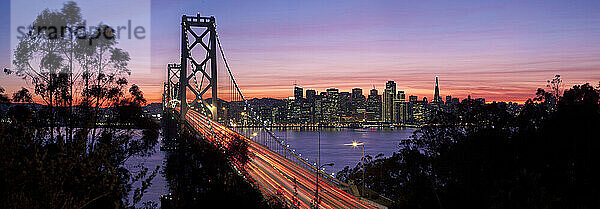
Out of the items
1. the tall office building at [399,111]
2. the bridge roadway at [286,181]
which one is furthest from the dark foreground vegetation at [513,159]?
the tall office building at [399,111]

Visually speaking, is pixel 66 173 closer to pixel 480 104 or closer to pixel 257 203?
pixel 257 203

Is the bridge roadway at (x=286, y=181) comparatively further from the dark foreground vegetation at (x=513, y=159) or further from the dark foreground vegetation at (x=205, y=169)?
the dark foreground vegetation at (x=513, y=159)

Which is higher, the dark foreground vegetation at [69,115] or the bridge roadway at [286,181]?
the dark foreground vegetation at [69,115]

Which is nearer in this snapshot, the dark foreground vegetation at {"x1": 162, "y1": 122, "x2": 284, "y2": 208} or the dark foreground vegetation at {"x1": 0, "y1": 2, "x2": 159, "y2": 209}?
the dark foreground vegetation at {"x1": 0, "y1": 2, "x2": 159, "y2": 209}

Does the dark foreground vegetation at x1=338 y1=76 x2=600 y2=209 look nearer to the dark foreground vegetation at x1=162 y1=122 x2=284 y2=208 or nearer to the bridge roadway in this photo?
the bridge roadway

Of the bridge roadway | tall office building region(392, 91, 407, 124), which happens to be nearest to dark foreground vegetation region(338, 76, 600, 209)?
the bridge roadway

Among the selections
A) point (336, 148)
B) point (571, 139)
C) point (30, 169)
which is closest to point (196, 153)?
point (571, 139)
